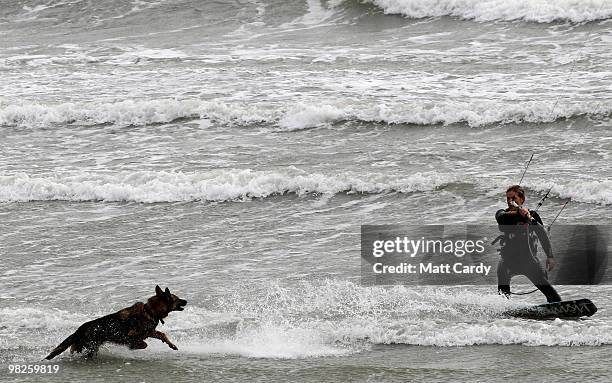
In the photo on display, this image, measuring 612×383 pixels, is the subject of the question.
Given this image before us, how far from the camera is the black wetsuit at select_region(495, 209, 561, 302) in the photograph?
883cm

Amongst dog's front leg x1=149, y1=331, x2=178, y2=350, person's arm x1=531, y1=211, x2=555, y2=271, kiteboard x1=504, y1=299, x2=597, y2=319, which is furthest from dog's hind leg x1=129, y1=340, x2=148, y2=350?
person's arm x1=531, y1=211, x2=555, y2=271

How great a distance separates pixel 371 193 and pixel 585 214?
9.65 ft

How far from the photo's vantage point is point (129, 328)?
8.00 metres

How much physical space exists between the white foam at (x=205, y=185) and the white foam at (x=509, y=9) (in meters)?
11.8

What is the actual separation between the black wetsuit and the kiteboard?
0.16 metres

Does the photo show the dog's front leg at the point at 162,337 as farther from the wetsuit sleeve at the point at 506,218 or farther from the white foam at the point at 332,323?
the wetsuit sleeve at the point at 506,218

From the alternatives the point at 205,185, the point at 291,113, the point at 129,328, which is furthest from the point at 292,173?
the point at 129,328

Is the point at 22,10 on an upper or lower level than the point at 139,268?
upper

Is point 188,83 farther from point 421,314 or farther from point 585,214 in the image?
point 421,314

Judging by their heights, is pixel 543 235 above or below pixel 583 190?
above

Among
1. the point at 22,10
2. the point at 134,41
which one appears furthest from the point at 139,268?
the point at 22,10

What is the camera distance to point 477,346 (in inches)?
325

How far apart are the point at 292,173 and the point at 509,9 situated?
12475 millimetres

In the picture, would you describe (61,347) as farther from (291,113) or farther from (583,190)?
(291,113)
